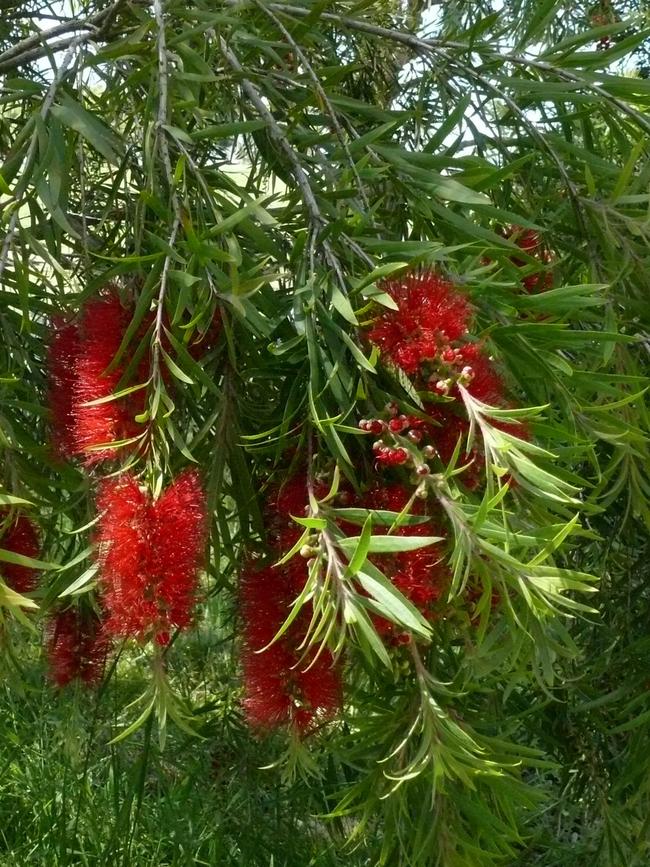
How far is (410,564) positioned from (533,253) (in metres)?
0.53

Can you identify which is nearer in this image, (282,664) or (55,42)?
(282,664)

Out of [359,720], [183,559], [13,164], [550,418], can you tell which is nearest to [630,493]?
[550,418]

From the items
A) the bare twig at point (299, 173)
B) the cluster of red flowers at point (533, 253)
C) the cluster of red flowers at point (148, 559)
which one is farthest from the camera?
the cluster of red flowers at point (533, 253)

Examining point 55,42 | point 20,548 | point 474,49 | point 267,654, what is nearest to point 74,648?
point 20,548

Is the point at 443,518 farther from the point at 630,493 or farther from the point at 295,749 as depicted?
the point at 630,493

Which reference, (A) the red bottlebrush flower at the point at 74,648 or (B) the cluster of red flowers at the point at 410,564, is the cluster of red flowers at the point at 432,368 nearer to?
(B) the cluster of red flowers at the point at 410,564

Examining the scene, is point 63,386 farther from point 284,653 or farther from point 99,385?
point 284,653

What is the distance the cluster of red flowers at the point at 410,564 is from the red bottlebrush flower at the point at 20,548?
0.27 m

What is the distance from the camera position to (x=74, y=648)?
0.95 m

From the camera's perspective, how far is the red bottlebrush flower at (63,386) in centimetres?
78

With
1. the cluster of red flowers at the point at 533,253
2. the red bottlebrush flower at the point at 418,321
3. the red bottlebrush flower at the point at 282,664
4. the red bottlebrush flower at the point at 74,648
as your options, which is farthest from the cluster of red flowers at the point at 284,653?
the cluster of red flowers at the point at 533,253

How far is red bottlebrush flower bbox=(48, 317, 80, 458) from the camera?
30.7 inches

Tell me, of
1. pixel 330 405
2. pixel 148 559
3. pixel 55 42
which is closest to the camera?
pixel 148 559

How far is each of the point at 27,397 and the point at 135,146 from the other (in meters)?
0.27
